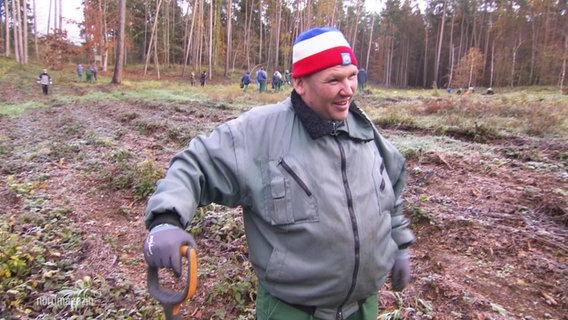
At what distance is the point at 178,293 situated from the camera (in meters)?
1.35

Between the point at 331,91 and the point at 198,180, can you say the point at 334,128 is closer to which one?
the point at 331,91

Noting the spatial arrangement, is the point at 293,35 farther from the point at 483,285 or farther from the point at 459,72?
the point at 483,285

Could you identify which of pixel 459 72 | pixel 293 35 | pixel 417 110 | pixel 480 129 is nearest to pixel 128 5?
pixel 293 35

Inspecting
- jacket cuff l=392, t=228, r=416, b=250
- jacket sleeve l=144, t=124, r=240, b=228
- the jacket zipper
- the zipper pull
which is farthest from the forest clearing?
the zipper pull

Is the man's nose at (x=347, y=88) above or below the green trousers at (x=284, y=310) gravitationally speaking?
above

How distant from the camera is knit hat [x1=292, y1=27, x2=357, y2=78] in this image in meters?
1.62

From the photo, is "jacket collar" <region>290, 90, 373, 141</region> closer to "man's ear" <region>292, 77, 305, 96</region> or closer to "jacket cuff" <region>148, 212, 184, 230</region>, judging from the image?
"man's ear" <region>292, 77, 305, 96</region>

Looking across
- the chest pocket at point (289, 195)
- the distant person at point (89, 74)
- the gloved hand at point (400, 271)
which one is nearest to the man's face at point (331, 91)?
the chest pocket at point (289, 195)

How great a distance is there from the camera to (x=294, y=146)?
62.7 inches

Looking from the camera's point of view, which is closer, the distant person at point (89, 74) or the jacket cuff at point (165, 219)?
the jacket cuff at point (165, 219)

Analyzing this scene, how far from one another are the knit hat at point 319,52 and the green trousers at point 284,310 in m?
1.05

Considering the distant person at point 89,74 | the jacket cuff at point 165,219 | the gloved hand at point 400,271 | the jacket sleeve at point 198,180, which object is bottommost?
the gloved hand at point 400,271

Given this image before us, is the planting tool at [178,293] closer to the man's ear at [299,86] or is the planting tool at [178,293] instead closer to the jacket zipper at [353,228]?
the jacket zipper at [353,228]

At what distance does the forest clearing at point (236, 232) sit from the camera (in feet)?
9.75
